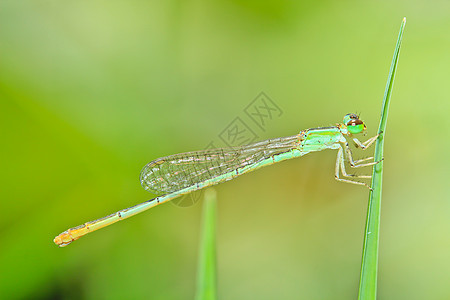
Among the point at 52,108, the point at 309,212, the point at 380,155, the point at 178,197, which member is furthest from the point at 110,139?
the point at 380,155

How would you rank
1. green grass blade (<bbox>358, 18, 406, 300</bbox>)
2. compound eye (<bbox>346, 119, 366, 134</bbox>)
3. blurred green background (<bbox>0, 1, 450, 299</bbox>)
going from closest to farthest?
green grass blade (<bbox>358, 18, 406, 300</bbox>), compound eye (<bbox>346, 119, 366, 134</bbox>), blurred green background (<bbox>0, 1, 450, 299</bbox>)

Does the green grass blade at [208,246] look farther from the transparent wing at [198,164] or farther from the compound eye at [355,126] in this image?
the transparent wing at [198,164]

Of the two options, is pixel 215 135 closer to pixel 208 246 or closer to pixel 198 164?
pixel 198 164

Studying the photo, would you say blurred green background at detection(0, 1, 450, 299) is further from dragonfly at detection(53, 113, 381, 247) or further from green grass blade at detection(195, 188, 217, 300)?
green grass blade at detection(195, 188, 217, 300)

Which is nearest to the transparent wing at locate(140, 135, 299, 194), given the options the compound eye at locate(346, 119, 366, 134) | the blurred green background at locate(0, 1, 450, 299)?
the blurred green background at locate(0, 1, 450, 299)

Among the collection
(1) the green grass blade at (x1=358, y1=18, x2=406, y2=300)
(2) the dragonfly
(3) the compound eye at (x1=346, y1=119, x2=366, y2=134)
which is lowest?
(1) the green grass blade at (x1=358, y1=18, x2=406, y2=300)

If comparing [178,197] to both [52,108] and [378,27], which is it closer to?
[52,108]
